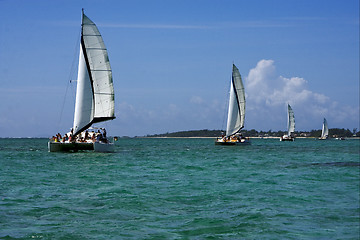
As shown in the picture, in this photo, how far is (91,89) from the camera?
5659cm

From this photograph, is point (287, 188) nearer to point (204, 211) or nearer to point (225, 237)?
point (204, 211)

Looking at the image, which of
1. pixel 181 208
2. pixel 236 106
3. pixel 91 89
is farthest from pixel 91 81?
pixel 181 208

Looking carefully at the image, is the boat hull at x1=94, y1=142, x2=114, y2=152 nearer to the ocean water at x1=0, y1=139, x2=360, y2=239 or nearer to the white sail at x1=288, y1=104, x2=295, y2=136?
the ocean water at x1=0, y1=139, x2=360, y2=239

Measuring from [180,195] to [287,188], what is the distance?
4930 mm

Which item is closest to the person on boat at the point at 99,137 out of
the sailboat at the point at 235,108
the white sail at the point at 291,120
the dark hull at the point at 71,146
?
the dark hull at the point at 71,146

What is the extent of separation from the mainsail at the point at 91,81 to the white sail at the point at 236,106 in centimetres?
3374

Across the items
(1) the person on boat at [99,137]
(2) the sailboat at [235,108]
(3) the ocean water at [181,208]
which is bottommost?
(3) the ocean water at [181,208]

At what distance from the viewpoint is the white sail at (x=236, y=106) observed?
87.4 meters

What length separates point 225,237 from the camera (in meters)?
13.0

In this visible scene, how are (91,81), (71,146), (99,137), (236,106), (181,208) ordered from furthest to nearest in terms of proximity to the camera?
(236,106), (91,81), (99,137), (71,146), (181,208)

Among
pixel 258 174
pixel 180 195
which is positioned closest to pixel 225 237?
pixel 180 195

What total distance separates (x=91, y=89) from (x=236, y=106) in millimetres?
36698

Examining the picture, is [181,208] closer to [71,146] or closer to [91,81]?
[71,146]

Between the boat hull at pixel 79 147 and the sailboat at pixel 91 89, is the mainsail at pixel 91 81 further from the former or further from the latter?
the boat hull at pixel 79 147
